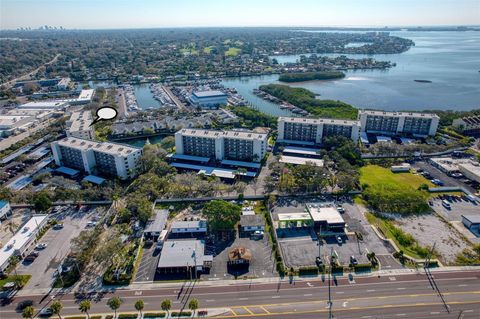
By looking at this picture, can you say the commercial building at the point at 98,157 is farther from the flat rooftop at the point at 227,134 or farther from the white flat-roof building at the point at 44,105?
the white flat-roof building at the point at 44,105

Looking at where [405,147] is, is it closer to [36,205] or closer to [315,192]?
[315,192]

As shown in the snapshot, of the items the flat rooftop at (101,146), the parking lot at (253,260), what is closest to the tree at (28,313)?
the parking lot at (253,260)

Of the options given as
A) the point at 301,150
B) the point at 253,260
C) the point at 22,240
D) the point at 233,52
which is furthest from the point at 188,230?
the point at 233,52

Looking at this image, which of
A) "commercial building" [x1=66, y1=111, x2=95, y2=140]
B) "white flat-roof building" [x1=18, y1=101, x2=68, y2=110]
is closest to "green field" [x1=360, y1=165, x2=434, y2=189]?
"commercial building" [x1=66, y1=111, x2=95, y2=140]

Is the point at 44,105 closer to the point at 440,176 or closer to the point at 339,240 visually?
the point at 339,240

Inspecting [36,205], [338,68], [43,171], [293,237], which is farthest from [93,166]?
[338,68]

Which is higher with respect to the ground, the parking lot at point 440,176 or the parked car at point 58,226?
the parking lot at point 440,176
